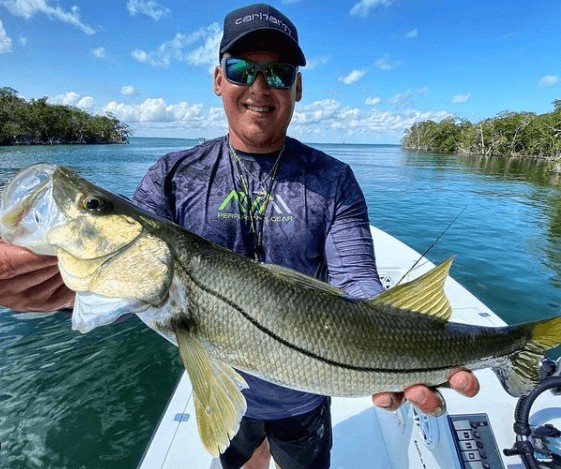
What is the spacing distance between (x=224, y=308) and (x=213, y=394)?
0.41 metres

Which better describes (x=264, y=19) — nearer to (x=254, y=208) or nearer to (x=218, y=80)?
(x=218, y=80)

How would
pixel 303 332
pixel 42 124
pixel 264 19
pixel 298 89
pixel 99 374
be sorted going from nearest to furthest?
1. pixel 303 332
2. pixel 264 19
3. pixel 298 89
4. pixel 99 374
5. pixel 42 124

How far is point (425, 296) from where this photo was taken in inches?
71.7

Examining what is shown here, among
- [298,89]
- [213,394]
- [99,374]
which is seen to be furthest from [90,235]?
[99,374]

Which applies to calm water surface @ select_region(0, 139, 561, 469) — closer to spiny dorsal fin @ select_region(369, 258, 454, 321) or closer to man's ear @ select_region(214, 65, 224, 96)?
spiny dorsal fin @ select_region(369, 258, 454, 321)

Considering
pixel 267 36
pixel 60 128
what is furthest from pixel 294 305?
pixel 60 128

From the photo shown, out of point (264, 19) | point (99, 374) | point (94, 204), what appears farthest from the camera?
point (99, 374)

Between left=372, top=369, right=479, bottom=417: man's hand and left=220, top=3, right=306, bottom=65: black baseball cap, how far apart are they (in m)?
1.96

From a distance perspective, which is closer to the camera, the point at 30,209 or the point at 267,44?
the point at 30,209

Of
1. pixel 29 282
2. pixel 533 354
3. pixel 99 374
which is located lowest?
pixel 99 374

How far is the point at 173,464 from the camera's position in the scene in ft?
9.16

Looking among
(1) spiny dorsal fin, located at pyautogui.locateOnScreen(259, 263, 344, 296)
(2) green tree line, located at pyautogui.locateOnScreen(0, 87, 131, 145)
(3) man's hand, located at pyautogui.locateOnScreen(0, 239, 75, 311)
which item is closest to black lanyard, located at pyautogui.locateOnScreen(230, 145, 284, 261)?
(1) spiny dorsal fin, located at pyautogui.locateOnScreen(259, 263, 344, 296)

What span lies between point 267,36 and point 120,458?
14.5ft

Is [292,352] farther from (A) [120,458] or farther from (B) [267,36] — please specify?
(A) [120,458]
